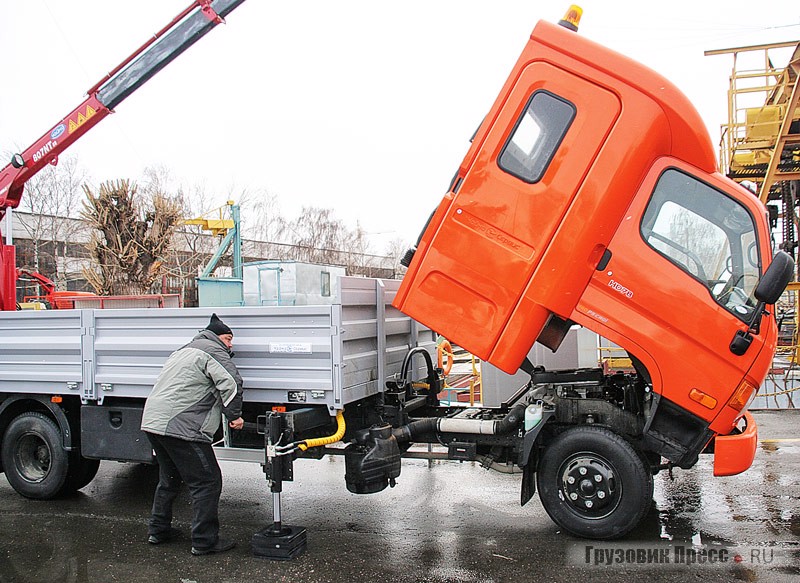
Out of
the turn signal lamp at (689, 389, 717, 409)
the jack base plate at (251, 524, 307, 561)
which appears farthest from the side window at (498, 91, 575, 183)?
the jack base plate at (251, 524, 307, 561)

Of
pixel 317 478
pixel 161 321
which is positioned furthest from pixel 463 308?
pixel 317 478

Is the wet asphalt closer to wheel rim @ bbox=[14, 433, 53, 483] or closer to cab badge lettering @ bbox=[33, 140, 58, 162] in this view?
wheel rim @ bbox=[14, 433, 53, 483]

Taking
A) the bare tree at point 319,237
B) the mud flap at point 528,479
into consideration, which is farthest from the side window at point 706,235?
the bare tree at point 319,237

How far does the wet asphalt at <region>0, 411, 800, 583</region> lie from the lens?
4539mm

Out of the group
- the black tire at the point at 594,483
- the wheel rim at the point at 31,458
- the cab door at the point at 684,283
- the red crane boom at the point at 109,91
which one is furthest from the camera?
the red crane boom at the point at 109,91

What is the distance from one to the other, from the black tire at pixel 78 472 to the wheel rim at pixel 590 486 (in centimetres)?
471

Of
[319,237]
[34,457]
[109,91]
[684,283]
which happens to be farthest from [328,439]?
[319,237]

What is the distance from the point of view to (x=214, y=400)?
5.16 metres

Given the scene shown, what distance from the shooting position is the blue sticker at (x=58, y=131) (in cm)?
888

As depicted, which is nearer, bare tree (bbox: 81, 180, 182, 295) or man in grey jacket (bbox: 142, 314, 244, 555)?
man in grey jacket (bbox: 142, 314, 244, 555)

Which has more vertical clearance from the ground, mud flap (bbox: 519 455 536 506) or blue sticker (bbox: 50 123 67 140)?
blue sticker (bbox: 50 123 67 140)

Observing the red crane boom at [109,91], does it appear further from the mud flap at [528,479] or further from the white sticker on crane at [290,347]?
the mud flap at [528,479]

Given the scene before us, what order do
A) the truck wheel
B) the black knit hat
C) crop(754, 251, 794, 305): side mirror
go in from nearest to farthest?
1. crop(754, 251, 794, 305): side mirror
2. the black knit hat
3. the truck wheel

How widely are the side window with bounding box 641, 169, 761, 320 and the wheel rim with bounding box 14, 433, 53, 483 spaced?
6.05 meters
